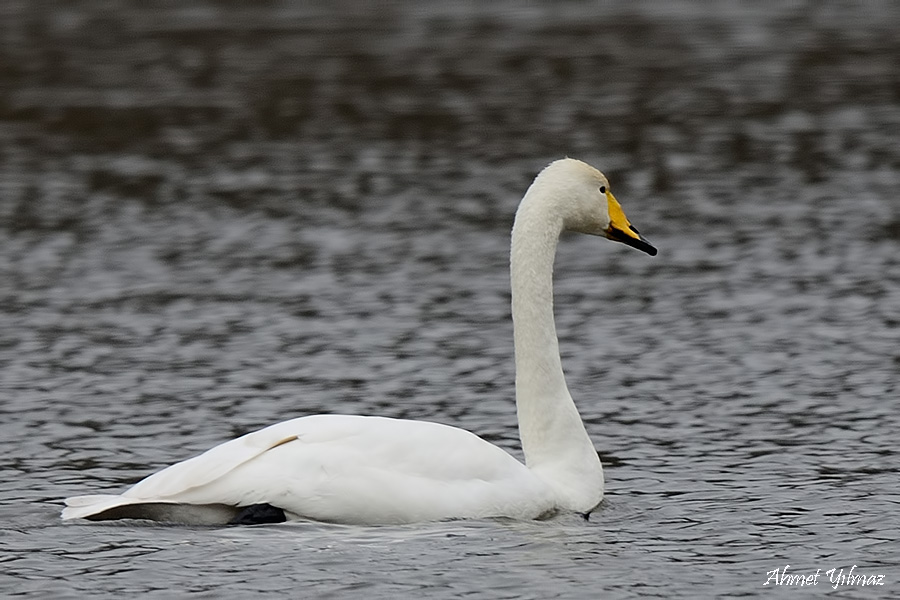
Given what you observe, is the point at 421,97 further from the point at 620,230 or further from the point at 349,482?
the point at 349,482

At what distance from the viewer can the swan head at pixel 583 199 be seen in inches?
382

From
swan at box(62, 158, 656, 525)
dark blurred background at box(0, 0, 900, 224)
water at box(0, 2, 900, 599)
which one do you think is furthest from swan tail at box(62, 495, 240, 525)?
dark blurred background at box(0, 0, 900, 224)

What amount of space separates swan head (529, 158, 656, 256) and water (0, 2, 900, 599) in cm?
139

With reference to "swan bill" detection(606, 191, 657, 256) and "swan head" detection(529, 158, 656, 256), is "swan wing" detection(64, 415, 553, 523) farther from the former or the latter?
"swan bill" detection(606, 191, 657, 256)

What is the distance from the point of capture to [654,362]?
1307 centimetres

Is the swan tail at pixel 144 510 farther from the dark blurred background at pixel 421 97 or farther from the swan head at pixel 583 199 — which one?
the dark blurred background at pixel 421 97

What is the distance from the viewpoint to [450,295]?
15539mm

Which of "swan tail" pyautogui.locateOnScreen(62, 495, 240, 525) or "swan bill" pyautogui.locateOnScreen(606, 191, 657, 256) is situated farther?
"swan bill" pyautogui.locateOnScreen(606, 191, 657, 256)

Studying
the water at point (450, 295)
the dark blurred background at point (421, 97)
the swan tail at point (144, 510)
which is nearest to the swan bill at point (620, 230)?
the water at point (450, 295)

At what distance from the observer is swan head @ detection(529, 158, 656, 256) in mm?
9711

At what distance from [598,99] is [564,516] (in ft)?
61.0

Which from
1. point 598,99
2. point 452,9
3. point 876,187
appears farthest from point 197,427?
point 452,9

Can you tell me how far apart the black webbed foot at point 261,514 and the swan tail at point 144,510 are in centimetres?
9

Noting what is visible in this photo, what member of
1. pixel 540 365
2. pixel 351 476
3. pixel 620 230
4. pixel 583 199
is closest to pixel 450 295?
pixel 620 230
